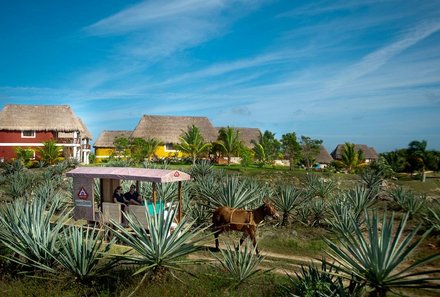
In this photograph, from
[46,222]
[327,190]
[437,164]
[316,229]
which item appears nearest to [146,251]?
[46,222]

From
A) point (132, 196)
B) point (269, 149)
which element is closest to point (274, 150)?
point (269, 149)

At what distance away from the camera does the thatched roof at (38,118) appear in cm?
4491

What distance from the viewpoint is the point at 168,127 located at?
51594mm

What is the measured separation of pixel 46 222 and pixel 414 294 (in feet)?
28.1

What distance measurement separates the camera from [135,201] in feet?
37.4

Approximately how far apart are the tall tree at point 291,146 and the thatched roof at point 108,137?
26075 millimetres

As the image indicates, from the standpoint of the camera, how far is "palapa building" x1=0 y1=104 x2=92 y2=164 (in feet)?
147

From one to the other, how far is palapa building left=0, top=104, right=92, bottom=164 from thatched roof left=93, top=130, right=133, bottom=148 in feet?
32.5

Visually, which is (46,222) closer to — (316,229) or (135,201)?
(135,201)

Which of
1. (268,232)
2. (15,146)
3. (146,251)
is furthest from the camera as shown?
(15,146)

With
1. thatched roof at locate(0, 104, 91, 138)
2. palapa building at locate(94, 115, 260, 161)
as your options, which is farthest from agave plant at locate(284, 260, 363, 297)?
thatched roof at locate(0, 104, 91, 138)

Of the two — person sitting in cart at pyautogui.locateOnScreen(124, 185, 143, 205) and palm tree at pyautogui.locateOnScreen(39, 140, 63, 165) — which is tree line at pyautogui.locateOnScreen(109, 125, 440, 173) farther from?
person sitting in cart at pyautogui.locateOnScreen(124, 185, 143, 205)

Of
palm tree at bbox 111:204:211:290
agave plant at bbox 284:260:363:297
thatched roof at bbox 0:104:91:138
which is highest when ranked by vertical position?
thatched roof at bbox 0:104:91:138

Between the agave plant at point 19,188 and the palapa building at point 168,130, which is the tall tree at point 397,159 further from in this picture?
the agave plant at point 19,188
